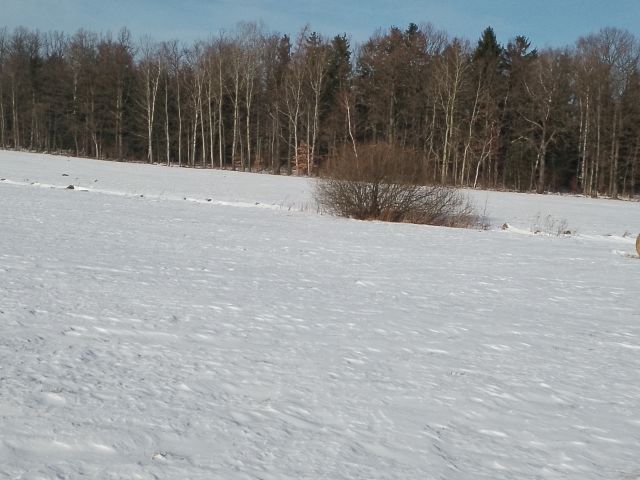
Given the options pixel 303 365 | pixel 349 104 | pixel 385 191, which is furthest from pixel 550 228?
pixel 349 104

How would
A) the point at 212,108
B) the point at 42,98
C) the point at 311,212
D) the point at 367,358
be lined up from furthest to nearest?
the point at 42,98, the point at 212,108, the point at 311,212, the point at 367,358

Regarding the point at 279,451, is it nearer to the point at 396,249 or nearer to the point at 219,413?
the point at 219,413

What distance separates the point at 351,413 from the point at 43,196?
1705 cm

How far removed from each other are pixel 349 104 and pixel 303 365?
4087 cm

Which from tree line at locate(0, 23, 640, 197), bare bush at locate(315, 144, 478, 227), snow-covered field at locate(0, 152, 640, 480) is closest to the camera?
snow-covered field at locate(0, 152, 640, 480)

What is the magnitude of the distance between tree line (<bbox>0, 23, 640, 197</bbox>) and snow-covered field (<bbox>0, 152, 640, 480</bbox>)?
26322 mm

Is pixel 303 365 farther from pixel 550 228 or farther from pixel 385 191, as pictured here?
pixel 550 228

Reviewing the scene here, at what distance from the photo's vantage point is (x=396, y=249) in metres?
11.9

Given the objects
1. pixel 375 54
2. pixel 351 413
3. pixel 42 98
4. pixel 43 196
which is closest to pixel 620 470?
pixel 351 413

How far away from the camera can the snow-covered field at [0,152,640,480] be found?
3.01 metres

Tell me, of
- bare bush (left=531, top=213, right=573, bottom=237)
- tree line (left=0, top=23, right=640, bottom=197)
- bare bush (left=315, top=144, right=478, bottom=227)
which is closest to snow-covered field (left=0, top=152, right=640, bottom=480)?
bare bush (left=531, top=213, right=573, bottom=237)

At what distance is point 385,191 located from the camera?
18.5 m

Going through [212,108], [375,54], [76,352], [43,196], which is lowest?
[76,352]

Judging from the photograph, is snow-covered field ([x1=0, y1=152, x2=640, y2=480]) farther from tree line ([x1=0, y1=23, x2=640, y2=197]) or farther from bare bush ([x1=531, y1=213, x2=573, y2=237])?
tree line ([x1=0, y1=23, x2=640, y2=197])
